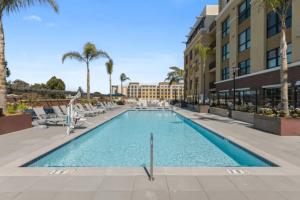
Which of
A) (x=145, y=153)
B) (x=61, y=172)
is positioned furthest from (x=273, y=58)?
(x=61, y=172)

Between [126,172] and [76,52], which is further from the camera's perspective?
[76,52]

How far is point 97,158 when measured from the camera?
31.3ft

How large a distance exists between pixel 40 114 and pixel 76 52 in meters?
16.7

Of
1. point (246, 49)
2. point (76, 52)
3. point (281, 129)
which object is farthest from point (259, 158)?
point (76, 52)

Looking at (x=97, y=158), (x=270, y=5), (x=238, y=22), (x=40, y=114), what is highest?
(x=238, y=22)
